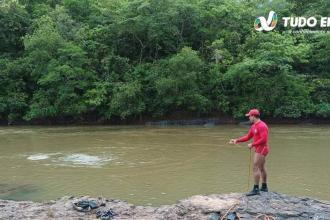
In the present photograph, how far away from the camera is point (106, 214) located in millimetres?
8078

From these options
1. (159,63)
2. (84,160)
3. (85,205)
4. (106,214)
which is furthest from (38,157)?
(159,63)

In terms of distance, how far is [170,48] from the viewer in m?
34.8

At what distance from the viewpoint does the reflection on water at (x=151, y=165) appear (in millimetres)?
11555

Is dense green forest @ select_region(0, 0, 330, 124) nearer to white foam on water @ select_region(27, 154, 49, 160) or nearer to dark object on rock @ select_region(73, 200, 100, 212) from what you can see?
white foam on water @ select_region(27, 154, 49, 160)

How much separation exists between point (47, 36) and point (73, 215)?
24.5 meters

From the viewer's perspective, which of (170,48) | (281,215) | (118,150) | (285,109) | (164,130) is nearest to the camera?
(281,215)

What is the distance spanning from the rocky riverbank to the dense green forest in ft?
69.7

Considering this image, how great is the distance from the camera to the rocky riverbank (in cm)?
776

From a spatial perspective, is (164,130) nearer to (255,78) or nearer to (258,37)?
(255,78)

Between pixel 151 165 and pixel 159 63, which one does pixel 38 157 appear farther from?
pixel 159 63

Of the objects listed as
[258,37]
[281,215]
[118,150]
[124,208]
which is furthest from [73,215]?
[258,37]

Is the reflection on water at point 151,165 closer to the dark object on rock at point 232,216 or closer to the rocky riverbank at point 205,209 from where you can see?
the rocky riverbank at point 205,209

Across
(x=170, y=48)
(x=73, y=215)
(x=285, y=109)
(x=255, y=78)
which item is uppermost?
(x=170, y=48)

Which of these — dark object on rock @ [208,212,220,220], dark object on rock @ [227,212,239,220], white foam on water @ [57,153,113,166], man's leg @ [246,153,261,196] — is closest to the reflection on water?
white foam on water @ [57,153,113,166]
